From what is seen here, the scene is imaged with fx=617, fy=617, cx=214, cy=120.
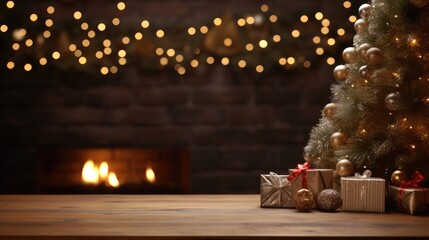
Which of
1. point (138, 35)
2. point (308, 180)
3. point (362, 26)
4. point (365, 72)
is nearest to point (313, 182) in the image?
point (308, 180)

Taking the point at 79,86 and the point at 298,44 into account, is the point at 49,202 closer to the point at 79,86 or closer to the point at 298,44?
the point at 79,86

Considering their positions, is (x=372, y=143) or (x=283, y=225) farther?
(x=372, y=143)

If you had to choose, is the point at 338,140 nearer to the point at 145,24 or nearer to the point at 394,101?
the point at 394,101

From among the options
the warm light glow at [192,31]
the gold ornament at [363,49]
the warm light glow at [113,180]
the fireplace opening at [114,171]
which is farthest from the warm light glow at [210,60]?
the gold ornament at [363,49]

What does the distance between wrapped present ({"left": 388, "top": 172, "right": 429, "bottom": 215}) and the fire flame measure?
1775 mm

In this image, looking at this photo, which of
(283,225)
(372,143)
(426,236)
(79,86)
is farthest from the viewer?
(79,86)

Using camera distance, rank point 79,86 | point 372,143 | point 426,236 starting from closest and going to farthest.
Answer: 1. point 426,236
2. point 372,143
3. point 79,86

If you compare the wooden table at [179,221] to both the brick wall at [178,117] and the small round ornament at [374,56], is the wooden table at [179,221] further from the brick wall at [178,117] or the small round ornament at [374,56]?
the brick wall at [178,117]

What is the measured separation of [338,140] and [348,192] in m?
0.25

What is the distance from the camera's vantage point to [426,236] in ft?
4.26

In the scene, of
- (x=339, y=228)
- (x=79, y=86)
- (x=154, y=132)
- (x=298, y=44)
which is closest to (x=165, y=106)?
(x=154, y=132)

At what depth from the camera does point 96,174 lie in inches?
124

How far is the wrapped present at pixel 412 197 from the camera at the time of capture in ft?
5.31

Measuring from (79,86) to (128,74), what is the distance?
0.25 metres
